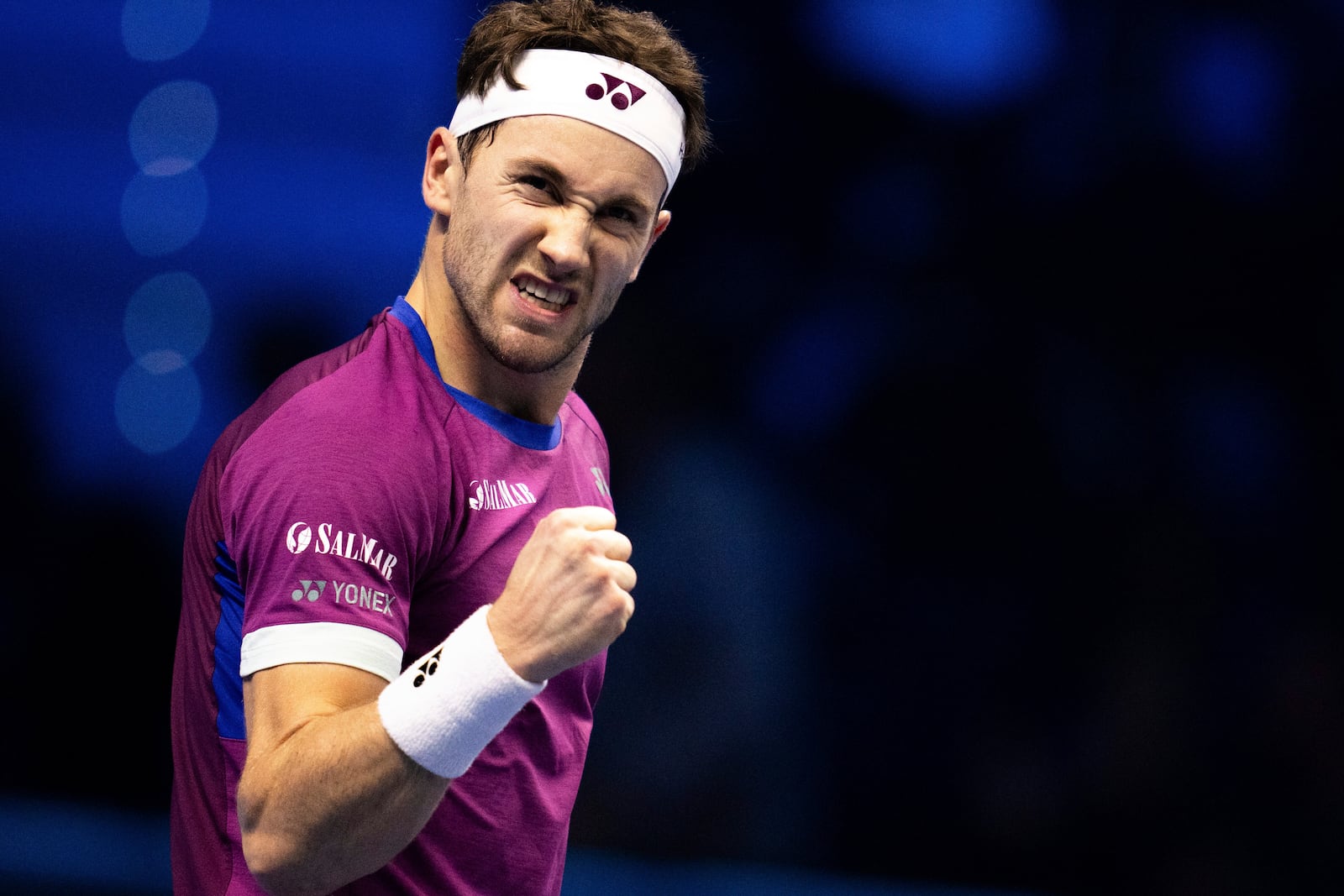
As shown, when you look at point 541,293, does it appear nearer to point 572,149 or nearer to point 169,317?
point 572,149

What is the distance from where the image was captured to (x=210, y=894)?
4.64 feet

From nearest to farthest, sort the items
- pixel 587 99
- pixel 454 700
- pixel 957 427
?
pixel 454 700, pixel 587 99, pixel 957 427

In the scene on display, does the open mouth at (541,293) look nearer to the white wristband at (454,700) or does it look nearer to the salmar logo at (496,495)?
the salmar logo at (496,495)

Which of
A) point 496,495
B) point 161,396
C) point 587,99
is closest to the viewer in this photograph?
point 496,495

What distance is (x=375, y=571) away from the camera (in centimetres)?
123

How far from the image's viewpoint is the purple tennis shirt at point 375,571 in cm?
121

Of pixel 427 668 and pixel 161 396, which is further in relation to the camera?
pixel 161 396

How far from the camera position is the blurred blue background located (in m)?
3.15

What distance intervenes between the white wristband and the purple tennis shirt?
78mm

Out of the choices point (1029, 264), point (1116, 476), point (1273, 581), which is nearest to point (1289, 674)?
point (1273, 581)

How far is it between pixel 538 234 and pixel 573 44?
283mm

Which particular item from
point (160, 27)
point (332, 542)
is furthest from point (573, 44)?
point (160, 27)

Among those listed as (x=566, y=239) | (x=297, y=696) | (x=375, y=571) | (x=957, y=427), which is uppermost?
(x=957, y=427)

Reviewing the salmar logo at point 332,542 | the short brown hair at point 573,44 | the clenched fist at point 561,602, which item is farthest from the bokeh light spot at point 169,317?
the clenched fist at point 561,602
